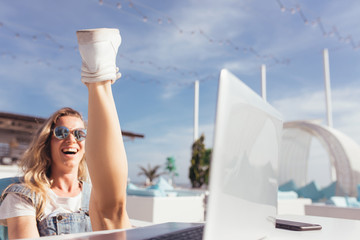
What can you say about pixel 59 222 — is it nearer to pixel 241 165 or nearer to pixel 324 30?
pixel 241 165

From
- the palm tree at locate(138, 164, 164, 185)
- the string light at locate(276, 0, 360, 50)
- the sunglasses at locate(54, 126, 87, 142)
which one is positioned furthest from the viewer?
the palm tree at locate(138, 164, 164, 185)

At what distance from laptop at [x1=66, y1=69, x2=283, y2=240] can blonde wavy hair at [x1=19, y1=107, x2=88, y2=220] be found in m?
0.56

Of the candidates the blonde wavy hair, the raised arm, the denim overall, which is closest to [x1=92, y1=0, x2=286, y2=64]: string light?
the blonde wavy hair

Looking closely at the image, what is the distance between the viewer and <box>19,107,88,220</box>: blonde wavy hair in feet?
3.82

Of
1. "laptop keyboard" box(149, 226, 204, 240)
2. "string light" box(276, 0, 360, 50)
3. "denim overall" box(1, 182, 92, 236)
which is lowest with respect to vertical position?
"denim overall" box(1, 182, 92, 236)

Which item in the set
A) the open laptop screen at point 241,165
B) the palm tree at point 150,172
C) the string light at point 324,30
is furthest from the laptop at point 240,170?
the palm tree at point 150,172

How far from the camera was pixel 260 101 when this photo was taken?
668mm

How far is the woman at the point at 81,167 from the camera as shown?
0.72 m

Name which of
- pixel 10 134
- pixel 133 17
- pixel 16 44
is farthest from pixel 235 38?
pixel 10 134

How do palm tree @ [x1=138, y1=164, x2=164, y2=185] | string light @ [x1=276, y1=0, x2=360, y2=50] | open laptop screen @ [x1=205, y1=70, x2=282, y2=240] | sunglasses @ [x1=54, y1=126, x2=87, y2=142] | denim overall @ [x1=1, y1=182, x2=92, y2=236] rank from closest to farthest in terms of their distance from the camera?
open laptop screen @ [x1=205, y1=70, x2=282, y2=240]
denim overall @ [x1=1, y1=182, x2=92, y2=236]
sunglasses @ [x1=54, y1=126, x2=87, y2=142]
string light @ [x1=276, y1=0, x2=360, y2=50]
palm tree @ [x1=138, y1=164, x2=164, y2=185]

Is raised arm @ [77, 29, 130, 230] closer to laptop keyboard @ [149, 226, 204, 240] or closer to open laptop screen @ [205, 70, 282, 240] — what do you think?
laptop keyboard @ [149, 226, 204, 240]

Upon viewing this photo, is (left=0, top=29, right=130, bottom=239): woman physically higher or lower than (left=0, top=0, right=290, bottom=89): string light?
lower

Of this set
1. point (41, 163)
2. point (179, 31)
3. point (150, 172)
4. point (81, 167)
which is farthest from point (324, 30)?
Answer: point (150, 172)

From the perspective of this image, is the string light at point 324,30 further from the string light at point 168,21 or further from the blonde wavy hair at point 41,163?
the blonde wavy hair at point 41,163
